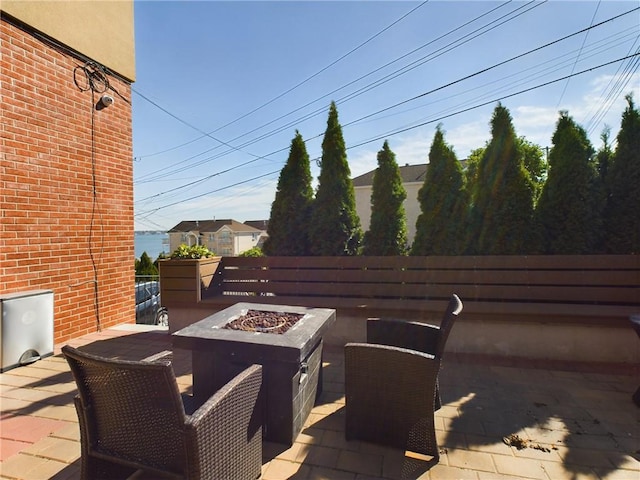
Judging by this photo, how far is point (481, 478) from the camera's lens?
1.71 meters

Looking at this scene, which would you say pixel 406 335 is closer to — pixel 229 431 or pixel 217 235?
pixel 229 431

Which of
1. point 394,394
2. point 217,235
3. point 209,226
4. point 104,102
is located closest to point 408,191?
point 104,102

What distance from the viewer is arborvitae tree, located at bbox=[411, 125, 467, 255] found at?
14.4 feet

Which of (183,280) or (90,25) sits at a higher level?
(90,25)

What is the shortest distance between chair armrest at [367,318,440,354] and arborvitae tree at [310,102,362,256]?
2.15 metres

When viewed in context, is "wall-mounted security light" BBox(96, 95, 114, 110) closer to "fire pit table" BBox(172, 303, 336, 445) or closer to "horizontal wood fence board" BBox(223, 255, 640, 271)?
"horizontal wood fence board" BBox(223, 255, 640, 271)

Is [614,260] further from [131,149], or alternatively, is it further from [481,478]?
[131,149]

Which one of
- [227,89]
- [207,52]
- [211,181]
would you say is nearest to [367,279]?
[207,52]

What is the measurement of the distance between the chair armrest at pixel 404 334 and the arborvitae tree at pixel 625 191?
3.09m

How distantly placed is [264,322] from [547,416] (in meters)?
2.17

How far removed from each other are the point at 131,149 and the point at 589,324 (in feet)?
21.3

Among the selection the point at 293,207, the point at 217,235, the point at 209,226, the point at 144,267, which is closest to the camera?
the point at 293,207

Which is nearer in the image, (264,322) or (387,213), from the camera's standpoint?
(264,322)

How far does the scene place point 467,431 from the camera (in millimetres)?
2141
